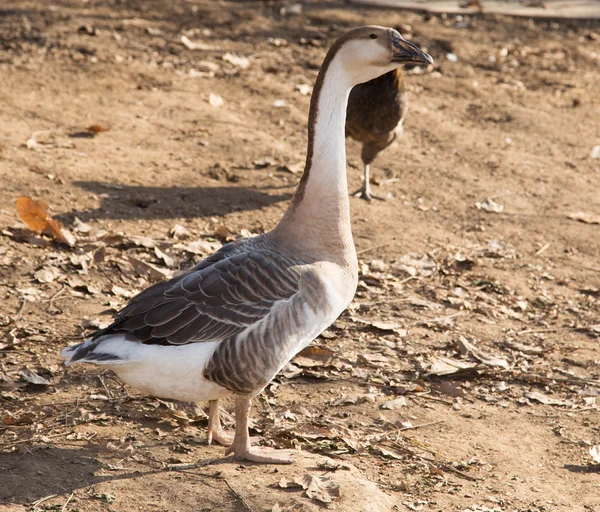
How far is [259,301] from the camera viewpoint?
3.95 meters

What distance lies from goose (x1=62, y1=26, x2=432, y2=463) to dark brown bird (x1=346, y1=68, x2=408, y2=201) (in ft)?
10.7

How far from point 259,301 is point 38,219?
8.81 feet

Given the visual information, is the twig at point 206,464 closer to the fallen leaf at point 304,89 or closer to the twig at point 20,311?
the twig at point 20,311

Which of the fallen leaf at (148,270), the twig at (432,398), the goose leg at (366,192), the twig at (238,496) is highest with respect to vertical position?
the goose leg at (366,192)

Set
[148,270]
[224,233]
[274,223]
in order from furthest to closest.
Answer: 1. [274,223]
2. [224,233]
3. [148,270]

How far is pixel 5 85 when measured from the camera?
8578 mm

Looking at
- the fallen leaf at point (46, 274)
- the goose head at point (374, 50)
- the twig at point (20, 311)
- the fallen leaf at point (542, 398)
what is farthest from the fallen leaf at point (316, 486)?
the fallen leaf at point (46, 274)

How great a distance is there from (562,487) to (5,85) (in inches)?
270

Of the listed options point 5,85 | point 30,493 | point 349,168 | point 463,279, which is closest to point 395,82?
point 349,168

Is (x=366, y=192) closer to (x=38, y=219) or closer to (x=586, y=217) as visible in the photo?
(x=586, y=217)

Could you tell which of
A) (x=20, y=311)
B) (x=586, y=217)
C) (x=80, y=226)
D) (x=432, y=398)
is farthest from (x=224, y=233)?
(x=586, y=217)

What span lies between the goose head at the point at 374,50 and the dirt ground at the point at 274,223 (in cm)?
193

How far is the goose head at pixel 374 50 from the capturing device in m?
4.02

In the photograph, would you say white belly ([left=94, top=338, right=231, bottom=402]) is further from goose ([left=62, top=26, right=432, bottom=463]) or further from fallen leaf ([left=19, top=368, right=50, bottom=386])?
fallen leaf ([left=19, top=368, right=50, bottom=386])
